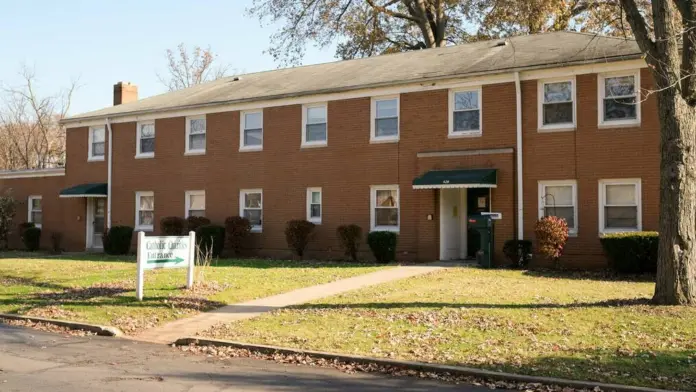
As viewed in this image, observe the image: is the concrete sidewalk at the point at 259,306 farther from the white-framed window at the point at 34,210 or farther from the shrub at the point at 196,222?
the white-framed window at the point at 34,210

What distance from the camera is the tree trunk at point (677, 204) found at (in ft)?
37.3

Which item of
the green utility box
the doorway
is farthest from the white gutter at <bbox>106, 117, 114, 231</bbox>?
the green utility box

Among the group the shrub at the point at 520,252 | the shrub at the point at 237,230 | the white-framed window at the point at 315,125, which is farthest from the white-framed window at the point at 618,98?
the shrub at the point at 237,230

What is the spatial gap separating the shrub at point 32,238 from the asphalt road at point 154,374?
21.4 m

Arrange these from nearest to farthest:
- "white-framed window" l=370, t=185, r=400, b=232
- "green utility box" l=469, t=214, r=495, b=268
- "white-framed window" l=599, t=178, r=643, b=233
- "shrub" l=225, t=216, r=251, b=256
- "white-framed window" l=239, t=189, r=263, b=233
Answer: "white-framed window" l=599, t=178, r=643, b=233
"green utility box" l=469, t=214, r=495, b=268
"white-framed window" l=370, t=185, r=400, b=232
"shrub" l=225, t=216, r=251, b=256
"white-framed window" l=239, t=189, r=263, b=233

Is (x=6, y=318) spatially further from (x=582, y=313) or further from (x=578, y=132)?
(x=578, y=132)

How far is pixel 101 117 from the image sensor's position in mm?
28719

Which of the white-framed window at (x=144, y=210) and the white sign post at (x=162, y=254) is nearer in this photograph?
the white sign post at (x=162, y=254)

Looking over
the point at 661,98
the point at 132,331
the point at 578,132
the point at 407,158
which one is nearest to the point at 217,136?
the point at 407,158

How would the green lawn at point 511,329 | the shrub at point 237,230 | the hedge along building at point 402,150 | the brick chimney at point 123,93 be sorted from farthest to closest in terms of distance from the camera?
the brick chimney at point 123,93 < the shrub at point 237,230 < the hedge along building at point 402,150 < the green lawn at point 511,329

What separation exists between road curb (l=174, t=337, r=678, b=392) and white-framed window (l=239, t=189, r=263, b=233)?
46.2 ft

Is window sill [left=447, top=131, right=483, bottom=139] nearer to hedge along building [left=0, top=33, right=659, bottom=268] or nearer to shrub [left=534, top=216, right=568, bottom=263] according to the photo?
hedge along building [left=0, top=33, right=659, bottom=268]

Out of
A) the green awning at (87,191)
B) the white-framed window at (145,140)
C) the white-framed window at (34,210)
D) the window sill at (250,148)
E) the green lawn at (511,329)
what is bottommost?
the green lawn at (511,329)

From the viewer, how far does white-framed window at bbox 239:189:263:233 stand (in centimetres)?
2460
